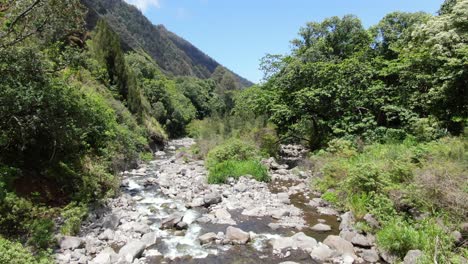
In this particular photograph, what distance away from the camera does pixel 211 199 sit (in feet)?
41.1

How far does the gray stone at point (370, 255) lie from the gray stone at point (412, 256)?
79 centimetres

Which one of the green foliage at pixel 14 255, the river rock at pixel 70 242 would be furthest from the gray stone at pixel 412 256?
the river rock at pixel 70 242

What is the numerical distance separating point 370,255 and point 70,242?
7269mm

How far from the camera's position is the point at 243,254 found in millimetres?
8273

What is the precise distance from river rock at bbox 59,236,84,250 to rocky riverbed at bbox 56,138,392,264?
0.07 ft

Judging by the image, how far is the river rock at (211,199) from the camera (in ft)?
40.8

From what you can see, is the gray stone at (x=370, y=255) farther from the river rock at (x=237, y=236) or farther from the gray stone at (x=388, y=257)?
the river rock at (x=237, y=236)

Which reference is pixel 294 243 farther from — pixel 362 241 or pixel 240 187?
pixel 240 187

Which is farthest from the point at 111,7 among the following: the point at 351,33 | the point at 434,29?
the point at 434,29

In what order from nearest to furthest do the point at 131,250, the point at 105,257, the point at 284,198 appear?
the point at 105,257 → the point at 131,250 → the point at 284,198

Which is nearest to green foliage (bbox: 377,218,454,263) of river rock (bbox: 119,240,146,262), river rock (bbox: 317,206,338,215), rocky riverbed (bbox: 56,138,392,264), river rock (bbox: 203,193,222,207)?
rocky riverbed (bbox: 56,138,392,264)

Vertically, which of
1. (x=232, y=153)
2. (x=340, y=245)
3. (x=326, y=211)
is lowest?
(x=326, y=211)

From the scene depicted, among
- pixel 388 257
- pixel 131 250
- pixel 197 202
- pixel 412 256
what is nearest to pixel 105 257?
pixel 131 250

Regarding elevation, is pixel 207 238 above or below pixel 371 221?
below
